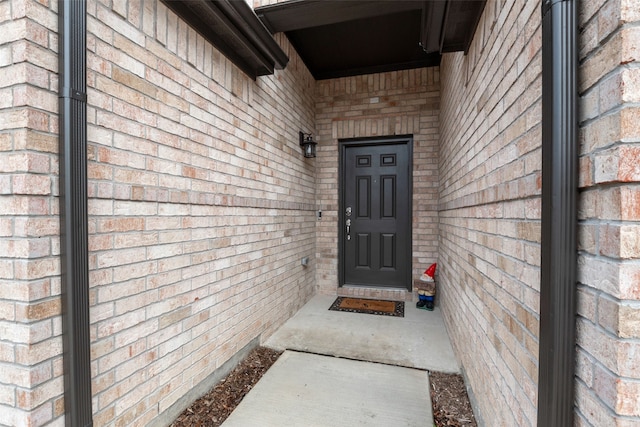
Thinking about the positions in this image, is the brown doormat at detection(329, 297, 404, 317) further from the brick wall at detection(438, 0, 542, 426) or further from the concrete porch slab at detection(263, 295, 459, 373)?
the brick wall at detection(438, 0, 542, 426)

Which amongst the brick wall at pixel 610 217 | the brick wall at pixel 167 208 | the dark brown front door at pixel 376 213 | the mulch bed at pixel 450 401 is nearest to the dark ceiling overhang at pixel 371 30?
the brick wall at pixel 167 208

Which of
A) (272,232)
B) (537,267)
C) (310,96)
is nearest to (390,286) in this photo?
(272,232)

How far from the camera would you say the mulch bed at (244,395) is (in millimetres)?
Answer: 1618

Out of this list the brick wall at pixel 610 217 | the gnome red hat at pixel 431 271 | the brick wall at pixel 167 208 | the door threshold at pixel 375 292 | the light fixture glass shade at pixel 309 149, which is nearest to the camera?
the brick wall at pixel 610 217

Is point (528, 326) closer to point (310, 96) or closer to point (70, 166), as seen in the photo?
point (70, 166)

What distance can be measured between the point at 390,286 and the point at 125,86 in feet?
11.4

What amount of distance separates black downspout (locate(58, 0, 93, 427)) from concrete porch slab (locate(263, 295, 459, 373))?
5.22 feet

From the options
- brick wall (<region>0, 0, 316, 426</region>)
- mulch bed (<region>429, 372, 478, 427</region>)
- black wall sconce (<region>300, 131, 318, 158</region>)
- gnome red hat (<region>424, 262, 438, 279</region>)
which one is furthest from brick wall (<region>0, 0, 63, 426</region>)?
gnome red hat (<region>424, 262, 438, 279</region>)

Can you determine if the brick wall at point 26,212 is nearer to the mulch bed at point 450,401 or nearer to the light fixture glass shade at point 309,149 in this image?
the mulch bed at point 450,401

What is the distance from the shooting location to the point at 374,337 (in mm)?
2617

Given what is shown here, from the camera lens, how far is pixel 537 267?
0.95m

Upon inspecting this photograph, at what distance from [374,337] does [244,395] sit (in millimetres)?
1258

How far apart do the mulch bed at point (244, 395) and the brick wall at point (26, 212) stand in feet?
2.73

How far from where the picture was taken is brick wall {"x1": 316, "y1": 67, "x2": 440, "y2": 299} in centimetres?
362
